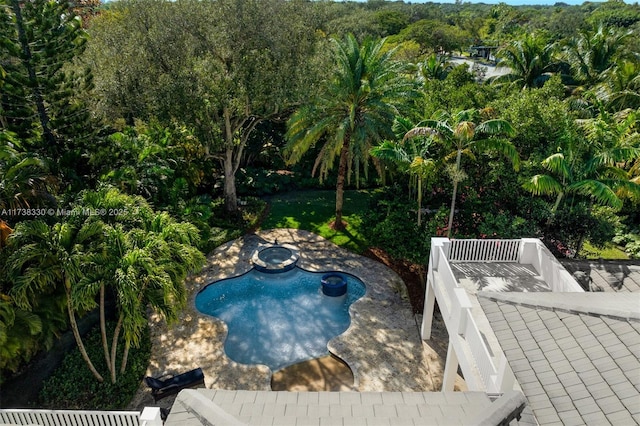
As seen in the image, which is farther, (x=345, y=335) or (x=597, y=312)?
(x=345, y=335)

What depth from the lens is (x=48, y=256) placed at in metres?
10.6

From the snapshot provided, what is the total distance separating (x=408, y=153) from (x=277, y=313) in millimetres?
8125

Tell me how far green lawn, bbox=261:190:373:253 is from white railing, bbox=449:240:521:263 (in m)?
7.33

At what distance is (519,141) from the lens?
52.6ft

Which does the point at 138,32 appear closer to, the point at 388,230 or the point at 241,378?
the point at 388,230

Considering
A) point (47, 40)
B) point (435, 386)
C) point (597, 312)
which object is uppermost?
point (47, 40)

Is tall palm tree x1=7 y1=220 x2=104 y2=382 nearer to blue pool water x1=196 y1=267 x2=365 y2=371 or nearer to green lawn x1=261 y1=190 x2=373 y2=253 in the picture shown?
blue pool water x1=196 y1=267 x2=365 y2=371

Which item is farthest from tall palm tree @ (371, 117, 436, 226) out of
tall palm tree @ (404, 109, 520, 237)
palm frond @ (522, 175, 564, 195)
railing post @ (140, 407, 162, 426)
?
railing post @ (140, 407, 162, 426)

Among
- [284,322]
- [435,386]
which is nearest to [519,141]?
[435,386]

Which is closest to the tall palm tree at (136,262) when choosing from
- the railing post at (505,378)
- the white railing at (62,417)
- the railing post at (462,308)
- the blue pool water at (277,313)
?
the white railing at (62,417)

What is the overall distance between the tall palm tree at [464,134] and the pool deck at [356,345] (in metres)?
3.91

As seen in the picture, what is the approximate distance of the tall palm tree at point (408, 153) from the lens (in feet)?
49.1

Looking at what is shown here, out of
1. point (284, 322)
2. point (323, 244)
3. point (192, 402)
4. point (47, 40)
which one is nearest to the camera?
point (192, 402)

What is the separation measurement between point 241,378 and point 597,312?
32.6 ft
